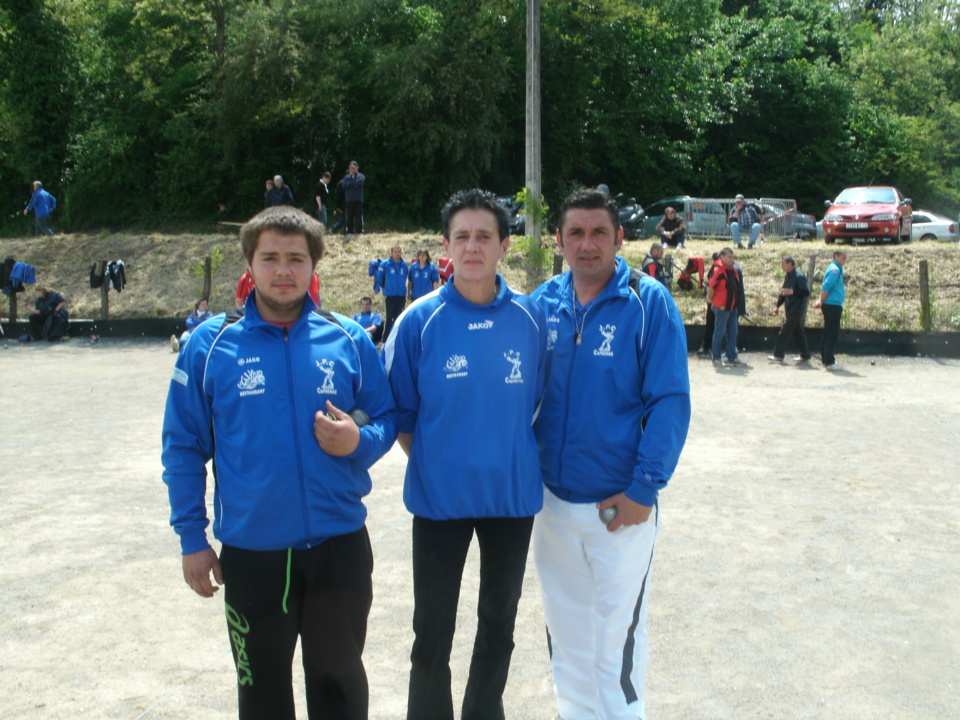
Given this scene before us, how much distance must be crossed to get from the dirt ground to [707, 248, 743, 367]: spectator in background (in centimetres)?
595

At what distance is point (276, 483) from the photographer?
2.62 metres

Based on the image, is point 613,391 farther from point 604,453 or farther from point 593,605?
point 593,605

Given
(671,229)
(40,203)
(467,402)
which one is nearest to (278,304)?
(467,402)

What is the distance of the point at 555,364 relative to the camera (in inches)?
122

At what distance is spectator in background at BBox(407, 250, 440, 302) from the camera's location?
1727cm

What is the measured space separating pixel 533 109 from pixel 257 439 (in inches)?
600

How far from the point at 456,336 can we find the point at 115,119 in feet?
106

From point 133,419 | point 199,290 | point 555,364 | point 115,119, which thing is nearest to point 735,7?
point 115,119

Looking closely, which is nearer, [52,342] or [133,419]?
[133,419]

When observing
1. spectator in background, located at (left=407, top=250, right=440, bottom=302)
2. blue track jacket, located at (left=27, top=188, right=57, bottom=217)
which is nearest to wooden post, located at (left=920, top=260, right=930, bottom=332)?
spectator in background, located at (left=407, top=250, right=440, bottom=302)

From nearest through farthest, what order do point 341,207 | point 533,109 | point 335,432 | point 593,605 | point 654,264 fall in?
point 335,432 → point 593,605 → point 654,264 → point 533,109 → point 341,207

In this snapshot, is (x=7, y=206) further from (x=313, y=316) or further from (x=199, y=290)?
(x=313, y=316)

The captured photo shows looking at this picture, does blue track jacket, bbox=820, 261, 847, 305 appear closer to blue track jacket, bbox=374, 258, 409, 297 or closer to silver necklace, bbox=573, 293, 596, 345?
blue track jacket, bbox=374, 258, 409, 297

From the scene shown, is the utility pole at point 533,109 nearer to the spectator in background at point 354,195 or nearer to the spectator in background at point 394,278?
the spectator in background at point 394,278
